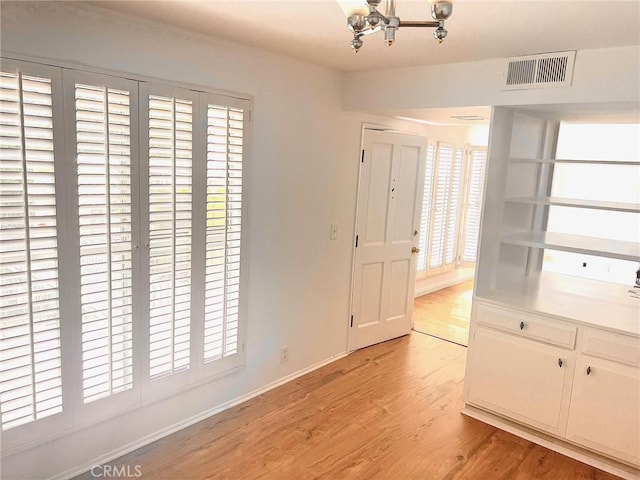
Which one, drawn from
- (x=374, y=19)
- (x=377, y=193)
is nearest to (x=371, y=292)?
(x=377, y=193)

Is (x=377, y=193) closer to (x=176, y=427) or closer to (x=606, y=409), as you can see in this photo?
(x=606, y=409)

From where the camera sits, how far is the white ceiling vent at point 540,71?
2.67m

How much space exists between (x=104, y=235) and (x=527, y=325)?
8.41 feet

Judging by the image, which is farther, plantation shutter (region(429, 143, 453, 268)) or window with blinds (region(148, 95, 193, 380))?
plantation shutter (region(429, 143, 453, 268))

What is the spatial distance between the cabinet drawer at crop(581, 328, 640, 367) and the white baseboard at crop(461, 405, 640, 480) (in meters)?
0.62

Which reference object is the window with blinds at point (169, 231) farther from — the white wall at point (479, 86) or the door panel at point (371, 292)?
the door panel at point (371, 292)

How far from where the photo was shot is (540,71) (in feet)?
9.04

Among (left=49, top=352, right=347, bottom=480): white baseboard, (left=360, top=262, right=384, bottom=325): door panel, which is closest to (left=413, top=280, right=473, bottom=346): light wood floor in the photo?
(left=360, top=262, right=384, bottom=325): door panel

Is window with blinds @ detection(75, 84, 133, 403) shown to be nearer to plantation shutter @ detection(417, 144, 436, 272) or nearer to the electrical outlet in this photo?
the electrical outlet

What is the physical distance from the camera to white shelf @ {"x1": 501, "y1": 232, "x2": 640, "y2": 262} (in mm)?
2881

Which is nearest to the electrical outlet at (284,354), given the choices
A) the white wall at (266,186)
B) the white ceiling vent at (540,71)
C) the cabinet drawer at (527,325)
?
the white wall at (266,186)

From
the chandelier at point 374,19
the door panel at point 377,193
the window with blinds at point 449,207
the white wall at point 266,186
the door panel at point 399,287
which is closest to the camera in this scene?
the chandelier at point 374,19

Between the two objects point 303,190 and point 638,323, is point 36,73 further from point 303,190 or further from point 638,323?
point 638,323

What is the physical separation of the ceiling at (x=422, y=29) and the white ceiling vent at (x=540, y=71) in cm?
7
